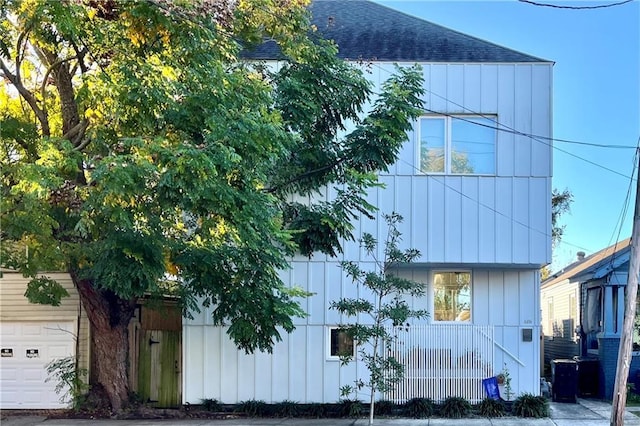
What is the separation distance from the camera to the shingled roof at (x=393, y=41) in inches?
583

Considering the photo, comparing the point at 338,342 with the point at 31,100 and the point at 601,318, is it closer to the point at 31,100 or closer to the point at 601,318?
the point at 601,318

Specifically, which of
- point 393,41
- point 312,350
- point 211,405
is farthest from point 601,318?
point 211,405

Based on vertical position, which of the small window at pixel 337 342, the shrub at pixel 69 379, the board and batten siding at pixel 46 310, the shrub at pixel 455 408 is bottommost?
the shrub at pixel 455 408

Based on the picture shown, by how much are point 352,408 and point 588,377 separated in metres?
6.21

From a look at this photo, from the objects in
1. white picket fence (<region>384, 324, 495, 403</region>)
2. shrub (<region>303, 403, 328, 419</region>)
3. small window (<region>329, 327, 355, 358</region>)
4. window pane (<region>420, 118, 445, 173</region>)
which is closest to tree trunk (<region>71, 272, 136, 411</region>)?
shrub (<region>303, 403, 328, 419</region>)

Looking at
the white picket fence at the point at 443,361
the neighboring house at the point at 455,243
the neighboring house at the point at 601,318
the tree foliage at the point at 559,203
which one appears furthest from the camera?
the tree foliage at the point at 559,203

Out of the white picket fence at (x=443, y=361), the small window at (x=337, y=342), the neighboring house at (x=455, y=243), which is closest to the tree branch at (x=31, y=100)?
the neighboring house at (x=455, y=243)

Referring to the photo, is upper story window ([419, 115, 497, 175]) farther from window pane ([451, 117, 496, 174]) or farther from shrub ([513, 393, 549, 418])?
shrub ([513, 393, 549, 418])

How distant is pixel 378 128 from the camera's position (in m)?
12.4

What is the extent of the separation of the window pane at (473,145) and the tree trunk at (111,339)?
7084 millimetres

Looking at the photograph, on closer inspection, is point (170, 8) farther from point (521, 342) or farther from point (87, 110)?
point (521, 342)

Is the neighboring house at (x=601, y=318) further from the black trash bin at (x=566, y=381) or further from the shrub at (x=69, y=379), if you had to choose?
the shrub at (x=69, y=379)

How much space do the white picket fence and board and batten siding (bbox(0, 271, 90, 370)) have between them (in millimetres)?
6534

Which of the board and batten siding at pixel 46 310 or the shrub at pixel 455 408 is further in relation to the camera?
the board and batten siding at pixel 46 310
